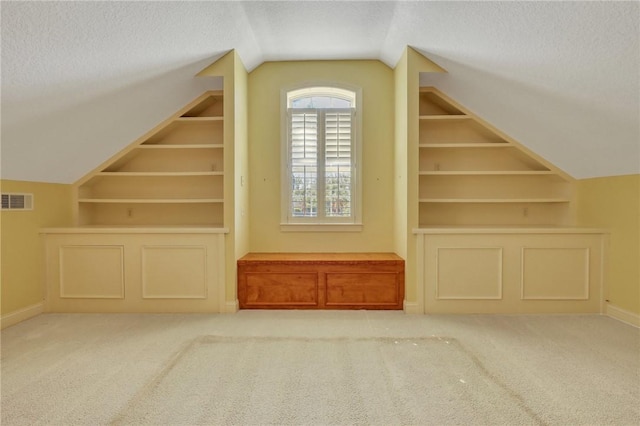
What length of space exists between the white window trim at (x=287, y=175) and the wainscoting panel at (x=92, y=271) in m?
1.84

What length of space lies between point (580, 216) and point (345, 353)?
3.16m

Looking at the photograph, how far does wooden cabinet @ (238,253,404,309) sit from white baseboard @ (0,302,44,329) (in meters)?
2.03

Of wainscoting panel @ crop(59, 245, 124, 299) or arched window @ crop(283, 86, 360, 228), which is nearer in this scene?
wainscoting panel @ crop(59, 245, 124, 299)

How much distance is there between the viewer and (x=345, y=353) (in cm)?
262

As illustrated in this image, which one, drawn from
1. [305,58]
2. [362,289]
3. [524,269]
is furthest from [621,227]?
[305,58]

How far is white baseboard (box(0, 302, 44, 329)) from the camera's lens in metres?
3.16

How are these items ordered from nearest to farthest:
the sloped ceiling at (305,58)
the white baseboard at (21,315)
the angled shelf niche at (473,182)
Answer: the sloped ceiling at (305,58) < the white baseboard at (21,315) < the angled shelf niche at (473,182)

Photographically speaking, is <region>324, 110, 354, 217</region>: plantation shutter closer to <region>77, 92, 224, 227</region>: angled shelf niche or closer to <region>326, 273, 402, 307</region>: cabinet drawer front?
<region>326, 273, 402, 307</region>: cabinet drawer front

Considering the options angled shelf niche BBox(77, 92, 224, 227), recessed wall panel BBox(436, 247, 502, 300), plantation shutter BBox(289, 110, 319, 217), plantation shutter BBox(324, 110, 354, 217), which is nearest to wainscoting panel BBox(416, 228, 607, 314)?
recessed wall panel BBox(436, 247, 502, 300)

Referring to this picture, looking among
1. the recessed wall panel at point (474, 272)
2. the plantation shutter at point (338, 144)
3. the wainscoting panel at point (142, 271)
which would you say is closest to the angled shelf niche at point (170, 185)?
the wainscoting panel at point (142, 271)

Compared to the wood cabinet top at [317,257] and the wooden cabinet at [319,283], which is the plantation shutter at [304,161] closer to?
the wood cabinet top at [317,257]

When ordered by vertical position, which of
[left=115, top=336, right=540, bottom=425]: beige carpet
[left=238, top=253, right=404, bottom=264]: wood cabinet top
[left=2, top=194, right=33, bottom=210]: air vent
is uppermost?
[left=2, top=194, right=33, bottom=210]: air vent

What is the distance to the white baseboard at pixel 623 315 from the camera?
126 inches

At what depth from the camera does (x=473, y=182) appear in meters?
4.20
